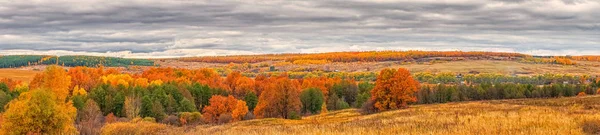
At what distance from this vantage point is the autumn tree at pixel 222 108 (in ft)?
370

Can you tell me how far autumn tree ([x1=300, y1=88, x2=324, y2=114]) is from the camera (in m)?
134

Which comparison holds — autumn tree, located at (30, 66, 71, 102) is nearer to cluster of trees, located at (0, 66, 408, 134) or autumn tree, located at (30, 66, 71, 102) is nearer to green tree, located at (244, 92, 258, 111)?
cluster of trees, located at (0, 66, 408, 134)

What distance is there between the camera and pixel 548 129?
2136 centimetres

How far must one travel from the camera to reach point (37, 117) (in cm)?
5919

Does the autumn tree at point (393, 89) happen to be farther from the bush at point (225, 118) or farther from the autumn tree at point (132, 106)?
the autumn tree at point (132, 106)

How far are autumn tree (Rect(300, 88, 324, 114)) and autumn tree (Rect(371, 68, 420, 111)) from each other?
41.7m

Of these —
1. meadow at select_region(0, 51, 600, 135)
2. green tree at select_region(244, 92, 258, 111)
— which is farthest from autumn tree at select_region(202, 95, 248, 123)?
green tree at select_region(244, 92, 258, 111)

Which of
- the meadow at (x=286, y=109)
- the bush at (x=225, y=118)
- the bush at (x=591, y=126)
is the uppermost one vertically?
the bush at (x=591, y=126)

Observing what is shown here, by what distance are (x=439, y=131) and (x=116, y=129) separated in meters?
26.0

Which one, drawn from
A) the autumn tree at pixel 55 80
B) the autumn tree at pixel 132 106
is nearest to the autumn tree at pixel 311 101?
the autumn tree at pixel 132 106

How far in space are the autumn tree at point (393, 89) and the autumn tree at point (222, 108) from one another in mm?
30833

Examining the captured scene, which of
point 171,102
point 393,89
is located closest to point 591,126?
point 393,89

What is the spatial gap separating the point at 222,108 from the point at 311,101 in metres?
23.6

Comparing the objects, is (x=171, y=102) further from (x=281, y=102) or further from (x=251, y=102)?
(x=281, y=102)
